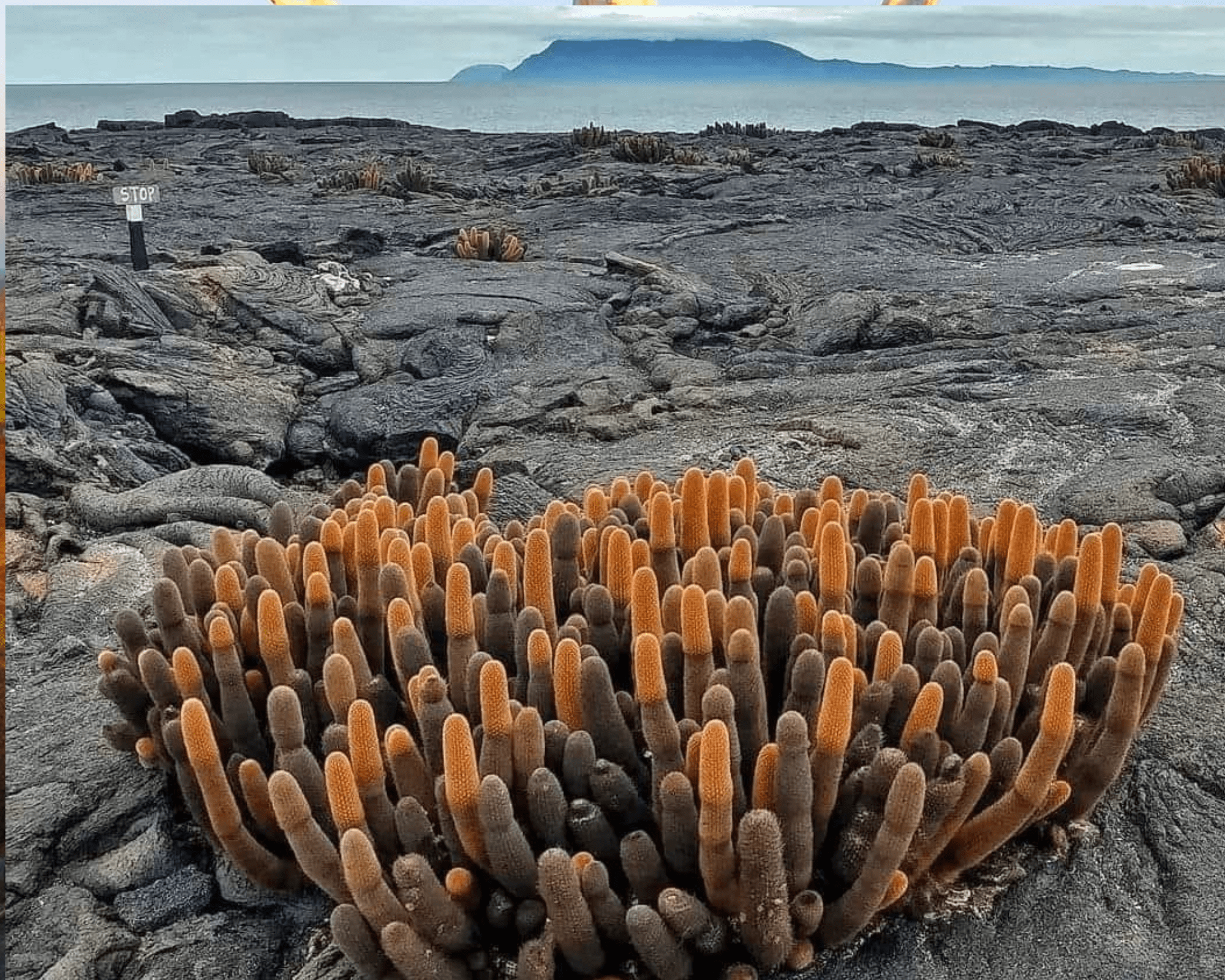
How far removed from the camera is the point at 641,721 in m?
1.85

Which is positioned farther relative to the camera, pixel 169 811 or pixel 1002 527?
pixel 1002 527

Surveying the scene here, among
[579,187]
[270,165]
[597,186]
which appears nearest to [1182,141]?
[597,186]

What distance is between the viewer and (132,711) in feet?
7.58

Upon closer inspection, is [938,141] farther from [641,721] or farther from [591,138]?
[641,721]

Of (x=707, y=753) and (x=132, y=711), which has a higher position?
(x=707, y=753)

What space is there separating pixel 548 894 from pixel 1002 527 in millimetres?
1357

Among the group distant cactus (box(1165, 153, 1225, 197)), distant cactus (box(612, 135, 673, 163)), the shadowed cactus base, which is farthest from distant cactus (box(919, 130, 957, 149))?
the shadowed cactus base

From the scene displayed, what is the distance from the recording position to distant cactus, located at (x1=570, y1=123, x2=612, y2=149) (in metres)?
15.9

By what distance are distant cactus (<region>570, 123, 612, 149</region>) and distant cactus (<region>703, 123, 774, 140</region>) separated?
10.6 feet

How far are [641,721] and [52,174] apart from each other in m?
12.6

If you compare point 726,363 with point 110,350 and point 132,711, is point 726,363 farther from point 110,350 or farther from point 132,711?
point 132,711

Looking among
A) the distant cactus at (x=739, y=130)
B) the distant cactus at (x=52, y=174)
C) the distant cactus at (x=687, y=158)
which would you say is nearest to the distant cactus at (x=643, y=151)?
the distant cactus at (x=687, y=158)

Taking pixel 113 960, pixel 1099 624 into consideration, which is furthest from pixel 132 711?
pixel 1099 624

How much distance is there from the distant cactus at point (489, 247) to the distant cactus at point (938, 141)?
Answer: 8.68 metres
